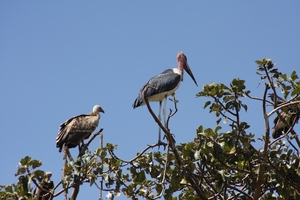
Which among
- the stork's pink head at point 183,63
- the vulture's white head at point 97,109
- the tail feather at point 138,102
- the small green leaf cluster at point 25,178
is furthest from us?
the vulture's white head at point 97,109

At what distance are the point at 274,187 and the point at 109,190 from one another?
209 cm

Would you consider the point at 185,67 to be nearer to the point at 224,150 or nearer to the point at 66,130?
the point at 66,130

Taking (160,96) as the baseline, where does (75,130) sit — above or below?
above

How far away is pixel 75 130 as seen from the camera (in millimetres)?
11070

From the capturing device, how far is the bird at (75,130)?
10938mm

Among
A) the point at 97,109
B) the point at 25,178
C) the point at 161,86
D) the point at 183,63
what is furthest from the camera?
the point at 97,109

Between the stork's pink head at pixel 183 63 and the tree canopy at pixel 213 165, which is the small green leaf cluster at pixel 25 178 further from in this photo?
the stork's pink head at pixel 183 63

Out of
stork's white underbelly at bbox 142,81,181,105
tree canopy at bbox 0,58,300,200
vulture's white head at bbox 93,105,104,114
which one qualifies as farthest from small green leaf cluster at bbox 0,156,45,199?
vulture's white head at bbox 93,105,104,114

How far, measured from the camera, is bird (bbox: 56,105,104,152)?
10.9m

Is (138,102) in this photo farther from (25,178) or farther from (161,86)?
(25,178)

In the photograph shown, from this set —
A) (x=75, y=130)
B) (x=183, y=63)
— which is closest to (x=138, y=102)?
(x=75, y=130)

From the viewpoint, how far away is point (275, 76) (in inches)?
279

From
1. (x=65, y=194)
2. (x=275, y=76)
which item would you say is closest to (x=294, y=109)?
(x=275, y=76)

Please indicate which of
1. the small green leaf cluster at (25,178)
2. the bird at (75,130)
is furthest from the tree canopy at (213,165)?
the bird at (75,130)
